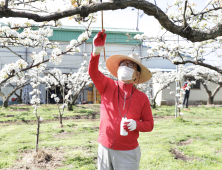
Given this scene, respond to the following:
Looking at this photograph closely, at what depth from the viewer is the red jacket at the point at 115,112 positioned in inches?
77.7

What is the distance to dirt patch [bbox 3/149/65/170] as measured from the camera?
3676 mm

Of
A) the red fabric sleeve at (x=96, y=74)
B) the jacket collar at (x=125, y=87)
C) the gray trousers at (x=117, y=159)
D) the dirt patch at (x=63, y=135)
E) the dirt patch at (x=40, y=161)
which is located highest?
the red fabric sleeve at (x=96, y=74)

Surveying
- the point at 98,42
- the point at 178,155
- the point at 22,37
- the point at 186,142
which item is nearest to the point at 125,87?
the point at 98,42

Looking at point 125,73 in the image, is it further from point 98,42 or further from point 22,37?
point 22,37

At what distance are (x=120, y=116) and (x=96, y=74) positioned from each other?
480mm

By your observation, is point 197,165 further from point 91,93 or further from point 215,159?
point 91,93

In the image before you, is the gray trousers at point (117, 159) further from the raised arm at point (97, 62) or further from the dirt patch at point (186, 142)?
the dirt patch at point (186, 142)

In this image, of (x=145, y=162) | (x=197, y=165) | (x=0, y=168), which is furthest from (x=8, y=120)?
(x=197, y=165)

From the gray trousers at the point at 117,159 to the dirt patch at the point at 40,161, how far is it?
2.01 meters

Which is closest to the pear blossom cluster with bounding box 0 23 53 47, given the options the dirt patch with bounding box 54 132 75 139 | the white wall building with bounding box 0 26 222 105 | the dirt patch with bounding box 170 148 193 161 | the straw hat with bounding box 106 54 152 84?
the straw hat with bounding box 106 54 152 84

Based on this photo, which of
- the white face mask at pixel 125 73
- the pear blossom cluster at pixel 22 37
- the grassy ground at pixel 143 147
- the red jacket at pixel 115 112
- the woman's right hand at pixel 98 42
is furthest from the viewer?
the grassy ground at pixel 143 147

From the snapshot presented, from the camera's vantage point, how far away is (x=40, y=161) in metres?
3.88

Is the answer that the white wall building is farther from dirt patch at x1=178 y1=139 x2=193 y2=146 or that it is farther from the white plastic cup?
the white plastic cup

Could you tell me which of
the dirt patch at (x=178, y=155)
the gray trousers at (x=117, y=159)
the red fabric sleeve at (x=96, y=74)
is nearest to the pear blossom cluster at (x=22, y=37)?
the red fabric sleeve at (x=96, y=74)
